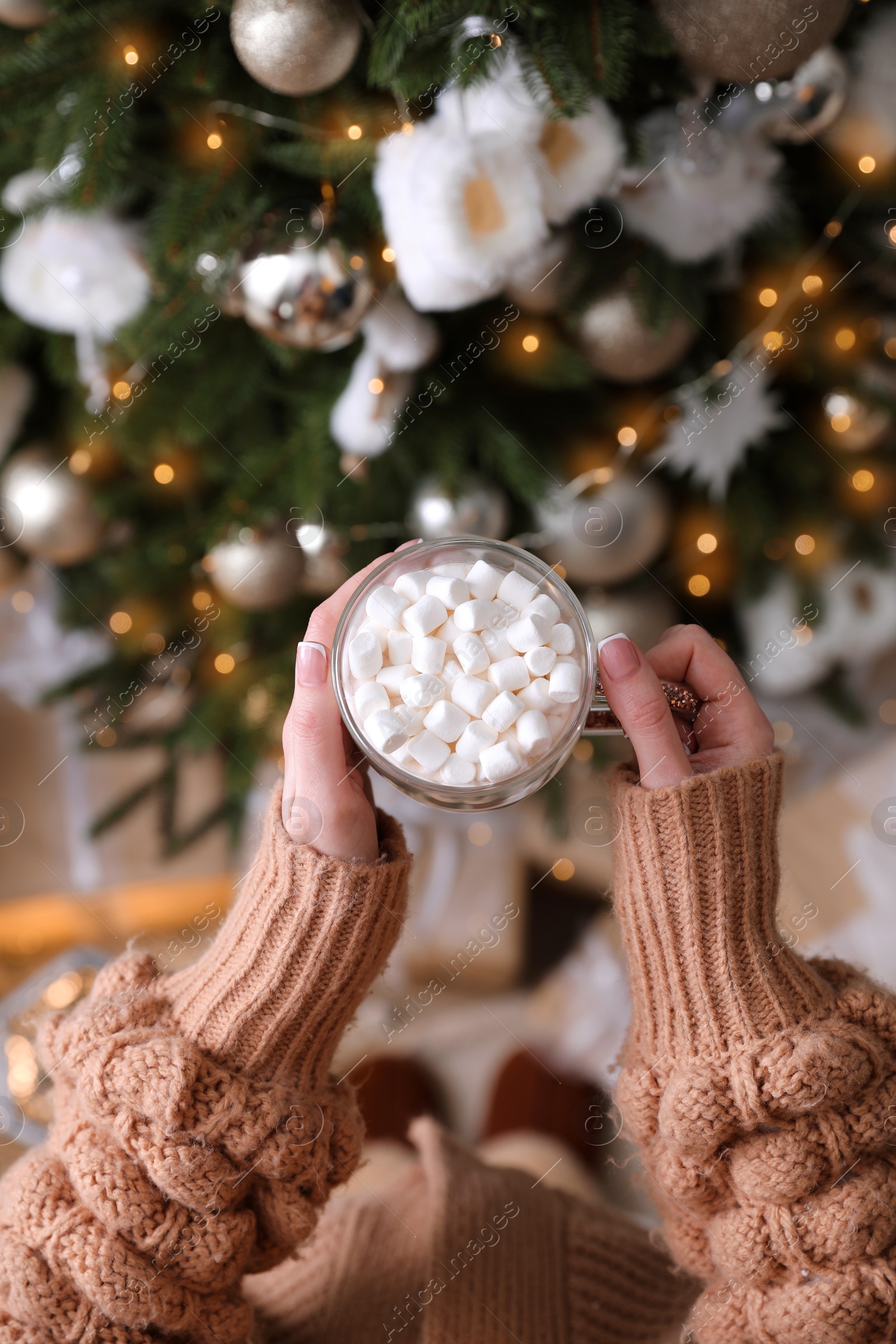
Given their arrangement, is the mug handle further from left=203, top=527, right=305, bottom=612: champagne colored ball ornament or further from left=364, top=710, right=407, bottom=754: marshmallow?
left=203, top=527, right=305, bottom=612: champagne colored ball ornament

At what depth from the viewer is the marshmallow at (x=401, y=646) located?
54cm

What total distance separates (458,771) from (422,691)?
0.05m

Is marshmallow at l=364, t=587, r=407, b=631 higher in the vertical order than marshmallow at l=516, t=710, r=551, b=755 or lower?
higher

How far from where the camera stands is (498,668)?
532mm

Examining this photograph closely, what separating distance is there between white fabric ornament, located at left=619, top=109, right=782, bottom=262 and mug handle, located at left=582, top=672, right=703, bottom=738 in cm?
52

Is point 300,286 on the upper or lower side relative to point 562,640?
upper

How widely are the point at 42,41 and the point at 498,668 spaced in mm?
704

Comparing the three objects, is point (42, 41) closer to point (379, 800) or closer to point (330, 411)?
point (330, 411)

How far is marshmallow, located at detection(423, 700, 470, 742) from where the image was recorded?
0.52 meters

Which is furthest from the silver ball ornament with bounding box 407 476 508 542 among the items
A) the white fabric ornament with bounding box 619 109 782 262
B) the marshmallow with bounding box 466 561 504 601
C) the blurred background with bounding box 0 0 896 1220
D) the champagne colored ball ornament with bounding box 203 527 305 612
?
the marshmallow with bounding box 466 561 504 601

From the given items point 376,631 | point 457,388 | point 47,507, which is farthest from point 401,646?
point 47,507

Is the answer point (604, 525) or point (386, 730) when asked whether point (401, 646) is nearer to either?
point (386, 730)

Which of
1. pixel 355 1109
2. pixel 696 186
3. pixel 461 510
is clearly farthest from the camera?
pixel 461 510

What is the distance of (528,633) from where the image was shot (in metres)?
0.54
